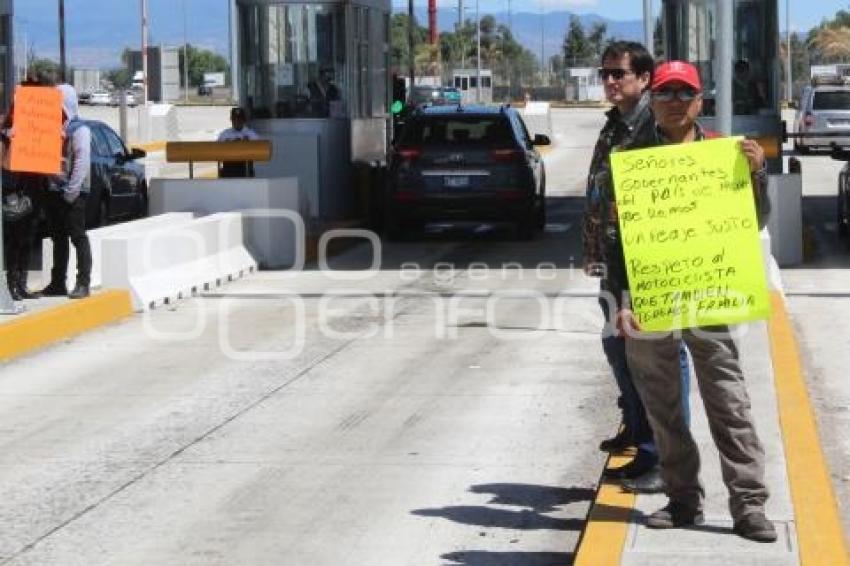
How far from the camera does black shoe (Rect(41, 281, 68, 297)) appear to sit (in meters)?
16.9

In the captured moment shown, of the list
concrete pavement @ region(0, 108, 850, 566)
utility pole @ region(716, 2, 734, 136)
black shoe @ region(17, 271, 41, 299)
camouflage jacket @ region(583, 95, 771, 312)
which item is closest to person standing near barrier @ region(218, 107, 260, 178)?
concrete pavement @ region(0, 108, 850, 566)

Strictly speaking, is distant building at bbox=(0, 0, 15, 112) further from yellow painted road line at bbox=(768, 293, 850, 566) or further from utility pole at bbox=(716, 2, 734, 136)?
yellow painted road line at bbox=(768, 293, 850, 566)

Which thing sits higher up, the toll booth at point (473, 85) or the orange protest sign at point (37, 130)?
the toll booth at point (473, 85)

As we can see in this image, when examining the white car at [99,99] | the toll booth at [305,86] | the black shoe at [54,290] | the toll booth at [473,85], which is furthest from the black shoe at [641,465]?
the white car at [99,99]

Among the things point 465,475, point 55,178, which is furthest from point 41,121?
point 465,475

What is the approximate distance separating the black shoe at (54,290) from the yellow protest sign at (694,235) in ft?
33.3

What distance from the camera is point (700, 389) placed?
7633 mm

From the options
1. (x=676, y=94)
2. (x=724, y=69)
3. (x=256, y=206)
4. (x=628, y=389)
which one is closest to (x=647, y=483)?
(x=628, y=389)

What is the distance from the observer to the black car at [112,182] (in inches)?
985

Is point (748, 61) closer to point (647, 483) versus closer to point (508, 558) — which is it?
point (647, 483)

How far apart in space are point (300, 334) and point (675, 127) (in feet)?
26.8

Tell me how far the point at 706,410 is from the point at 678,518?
0.48 metres

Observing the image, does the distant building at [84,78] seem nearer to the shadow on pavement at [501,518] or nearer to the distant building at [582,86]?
the distant building at [582,86]

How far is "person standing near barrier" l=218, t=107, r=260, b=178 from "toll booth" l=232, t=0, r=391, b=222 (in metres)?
0.83
